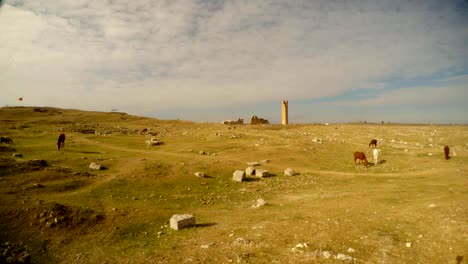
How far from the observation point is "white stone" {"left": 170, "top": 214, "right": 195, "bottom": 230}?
12633 mm

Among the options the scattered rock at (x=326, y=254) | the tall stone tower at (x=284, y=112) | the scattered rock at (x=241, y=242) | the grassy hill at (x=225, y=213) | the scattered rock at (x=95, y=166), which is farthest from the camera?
the tall stone tower at (x=284, y=112)

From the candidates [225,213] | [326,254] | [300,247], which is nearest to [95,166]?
[225,213]

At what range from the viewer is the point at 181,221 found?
12.7 m

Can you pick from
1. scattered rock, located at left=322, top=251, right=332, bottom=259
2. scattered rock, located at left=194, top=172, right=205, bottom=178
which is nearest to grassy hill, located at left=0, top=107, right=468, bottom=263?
A: scattered rock, located at left=322, top=251, right=332, bottom=259

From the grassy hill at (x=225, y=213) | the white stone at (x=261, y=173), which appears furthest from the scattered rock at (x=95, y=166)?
the white stone at (x=261, y=173)

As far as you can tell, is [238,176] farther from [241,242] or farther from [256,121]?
[256,121]

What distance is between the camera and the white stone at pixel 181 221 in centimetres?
1263

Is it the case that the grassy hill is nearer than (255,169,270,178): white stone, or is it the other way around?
the grassy hill

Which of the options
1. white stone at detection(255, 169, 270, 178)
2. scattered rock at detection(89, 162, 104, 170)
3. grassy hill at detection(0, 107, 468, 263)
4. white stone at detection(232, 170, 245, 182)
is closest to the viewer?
grassy hill at detection(0, 107, 468, 263)

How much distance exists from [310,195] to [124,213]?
421 inches

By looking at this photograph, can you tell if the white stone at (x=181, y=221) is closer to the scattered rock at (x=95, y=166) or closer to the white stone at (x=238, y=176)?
the white stone at (x=238, y=176)

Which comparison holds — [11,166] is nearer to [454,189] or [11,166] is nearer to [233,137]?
[454,189]

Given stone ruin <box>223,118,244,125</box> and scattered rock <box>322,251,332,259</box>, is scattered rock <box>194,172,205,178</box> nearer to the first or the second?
scattered rock <box>322,251,332,259</box>

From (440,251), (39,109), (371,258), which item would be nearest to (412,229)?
(440,251)
